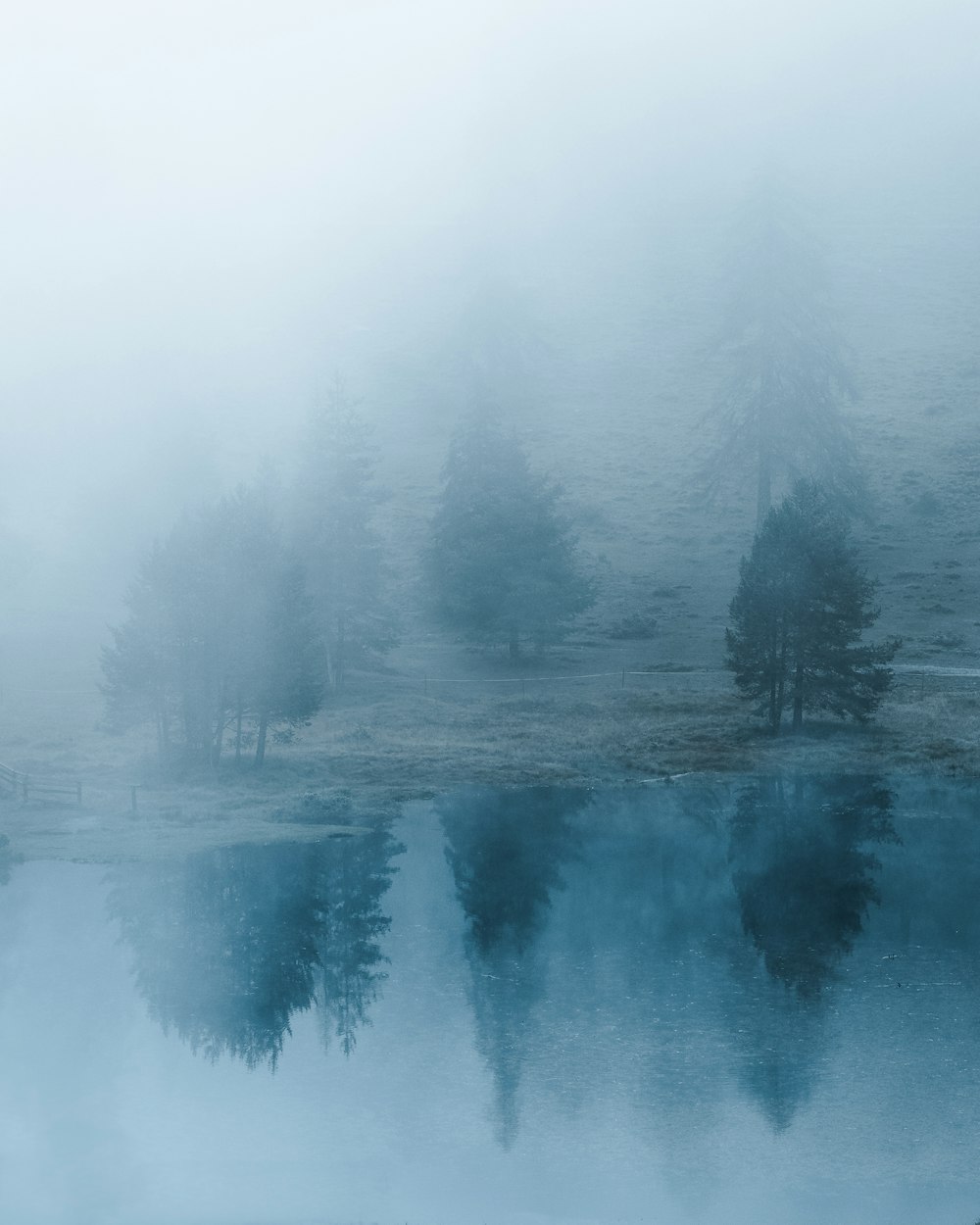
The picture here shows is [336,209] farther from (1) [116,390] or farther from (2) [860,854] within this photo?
(2) [860,854]

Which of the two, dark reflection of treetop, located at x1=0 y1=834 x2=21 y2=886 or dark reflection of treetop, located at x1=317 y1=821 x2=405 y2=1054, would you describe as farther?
dark reflection of treetop, located at x1=0 y1=834 x2=21 y2=886

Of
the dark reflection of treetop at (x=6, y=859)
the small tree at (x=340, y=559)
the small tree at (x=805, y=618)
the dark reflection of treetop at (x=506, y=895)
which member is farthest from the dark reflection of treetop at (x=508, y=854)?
the small tree at (x=340, y=559)

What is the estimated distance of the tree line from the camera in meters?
41.1

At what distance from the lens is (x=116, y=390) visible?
105 metres

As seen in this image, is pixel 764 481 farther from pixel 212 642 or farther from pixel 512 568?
pixel 212 642

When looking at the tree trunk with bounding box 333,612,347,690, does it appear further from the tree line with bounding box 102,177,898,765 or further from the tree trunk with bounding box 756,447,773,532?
the tree trunk with bounding box 756,447,773,532

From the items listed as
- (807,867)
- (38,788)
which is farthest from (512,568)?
(807,867)

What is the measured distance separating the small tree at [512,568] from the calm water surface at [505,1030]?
2136 cm

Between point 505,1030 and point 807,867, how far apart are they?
470 inches

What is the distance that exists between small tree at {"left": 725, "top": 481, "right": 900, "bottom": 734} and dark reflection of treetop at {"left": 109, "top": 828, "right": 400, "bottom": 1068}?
15056 millimetres

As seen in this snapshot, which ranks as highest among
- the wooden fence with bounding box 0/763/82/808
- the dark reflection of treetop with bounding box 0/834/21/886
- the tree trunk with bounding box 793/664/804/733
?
the tree trunk with bounding box 793/664/804/733

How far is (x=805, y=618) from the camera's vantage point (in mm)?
44375

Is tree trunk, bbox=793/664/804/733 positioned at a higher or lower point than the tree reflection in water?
higher

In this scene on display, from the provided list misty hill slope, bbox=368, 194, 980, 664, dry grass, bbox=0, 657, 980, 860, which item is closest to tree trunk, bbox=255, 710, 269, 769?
dry grass, bbox=0, 657, 980, 860
